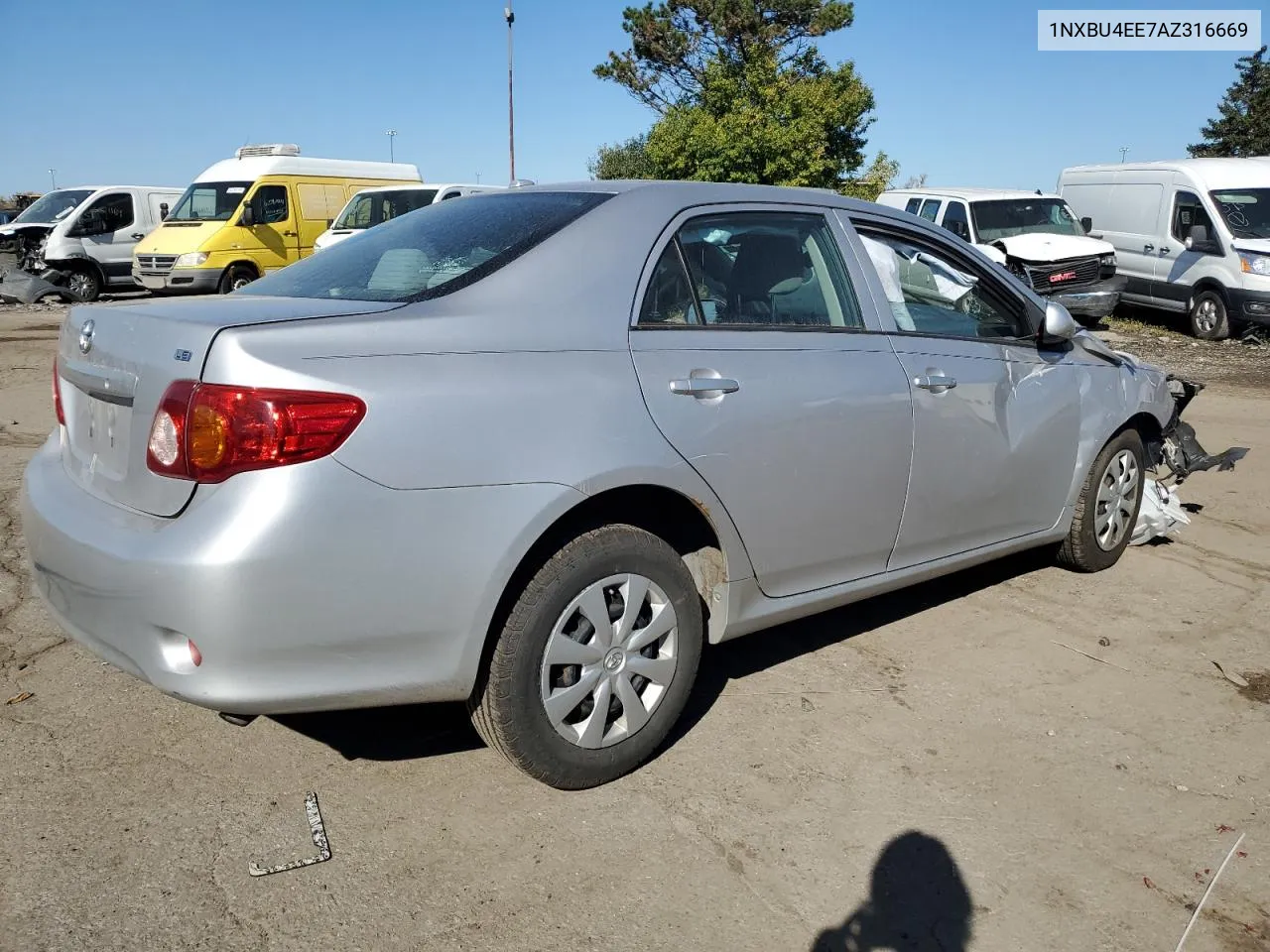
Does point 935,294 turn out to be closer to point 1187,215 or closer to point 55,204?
point 1187,215

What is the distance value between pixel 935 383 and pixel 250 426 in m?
2.30

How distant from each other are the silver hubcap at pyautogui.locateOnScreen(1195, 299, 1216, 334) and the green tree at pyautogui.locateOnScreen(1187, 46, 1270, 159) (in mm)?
35766

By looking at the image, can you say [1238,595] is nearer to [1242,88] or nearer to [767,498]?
[767,498]

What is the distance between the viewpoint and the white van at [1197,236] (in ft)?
45.3

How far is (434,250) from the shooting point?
3250 millimetres

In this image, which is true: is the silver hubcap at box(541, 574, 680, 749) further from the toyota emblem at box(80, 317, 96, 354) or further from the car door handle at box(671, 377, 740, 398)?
the toyota emblem at box(80, 317, 96, 354)

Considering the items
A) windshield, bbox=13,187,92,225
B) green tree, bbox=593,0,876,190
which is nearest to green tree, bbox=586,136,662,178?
green tree, bbox=593,0,876,190

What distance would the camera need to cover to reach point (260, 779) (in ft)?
9.96

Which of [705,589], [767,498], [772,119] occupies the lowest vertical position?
[705,589]

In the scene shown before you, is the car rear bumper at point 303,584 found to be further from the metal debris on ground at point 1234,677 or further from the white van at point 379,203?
the white van at point 379,203

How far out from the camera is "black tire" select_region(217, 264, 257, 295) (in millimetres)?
16594

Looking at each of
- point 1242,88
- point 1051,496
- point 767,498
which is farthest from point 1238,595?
point 1242,88

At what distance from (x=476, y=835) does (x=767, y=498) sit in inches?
48.8

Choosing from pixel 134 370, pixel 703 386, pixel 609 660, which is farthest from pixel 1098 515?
pixel 134 370
